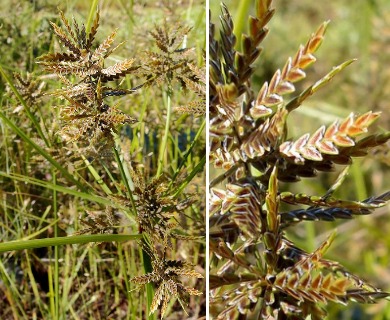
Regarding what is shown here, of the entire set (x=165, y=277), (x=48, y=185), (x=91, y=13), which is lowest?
(x=165, y=277)

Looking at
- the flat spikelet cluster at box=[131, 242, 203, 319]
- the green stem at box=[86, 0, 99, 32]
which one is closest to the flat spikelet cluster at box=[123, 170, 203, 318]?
the flat spikelet cluster at box=[131, 242, 203, 319]

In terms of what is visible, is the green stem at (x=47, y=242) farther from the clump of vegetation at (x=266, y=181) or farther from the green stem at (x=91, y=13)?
the green stem at (x=91, y=13)

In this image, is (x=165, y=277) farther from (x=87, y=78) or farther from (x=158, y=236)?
(x=87, y=78)

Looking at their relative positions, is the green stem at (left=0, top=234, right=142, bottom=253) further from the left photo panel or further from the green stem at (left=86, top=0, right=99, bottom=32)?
the green stem at (left=86, top=0, right=99, bottom=32)

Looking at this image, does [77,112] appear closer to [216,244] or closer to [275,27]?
[216,244]

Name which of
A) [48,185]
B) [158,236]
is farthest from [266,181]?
[48,185]
